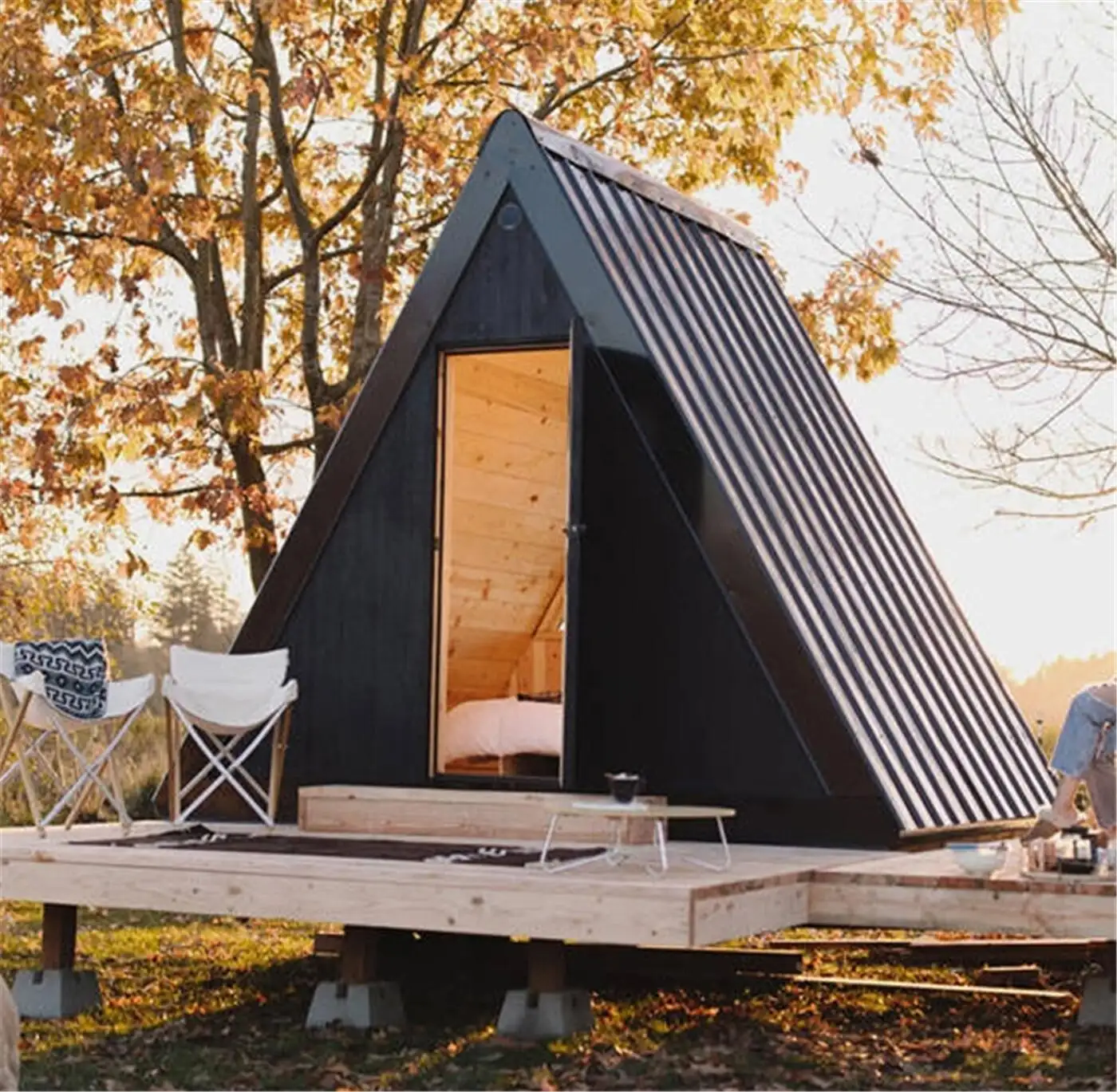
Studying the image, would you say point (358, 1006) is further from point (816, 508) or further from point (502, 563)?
point (502, 563)

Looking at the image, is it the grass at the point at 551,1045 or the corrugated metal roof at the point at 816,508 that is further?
the corrugated metal roof at the point at 816,508

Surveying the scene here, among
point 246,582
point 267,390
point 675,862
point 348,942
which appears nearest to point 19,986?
point 348,942

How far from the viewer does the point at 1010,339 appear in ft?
32.1

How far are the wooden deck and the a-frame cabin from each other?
66 cm

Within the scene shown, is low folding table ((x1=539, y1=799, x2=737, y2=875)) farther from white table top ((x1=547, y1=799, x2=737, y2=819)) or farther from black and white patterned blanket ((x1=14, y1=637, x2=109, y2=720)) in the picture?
black and white patterned blanket ((x1=14, y1=637, x2=109, y2=720))

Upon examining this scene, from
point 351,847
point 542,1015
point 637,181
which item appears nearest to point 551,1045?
point 542,1015

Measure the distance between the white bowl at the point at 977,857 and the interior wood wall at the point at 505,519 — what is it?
2879 mm

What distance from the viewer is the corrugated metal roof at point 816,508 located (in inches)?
314

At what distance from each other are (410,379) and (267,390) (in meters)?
3.17

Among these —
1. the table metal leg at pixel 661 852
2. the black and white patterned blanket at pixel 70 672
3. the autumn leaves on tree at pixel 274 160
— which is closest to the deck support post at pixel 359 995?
the table metal leg at pixel 661 852

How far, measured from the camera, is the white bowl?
6.78 meters

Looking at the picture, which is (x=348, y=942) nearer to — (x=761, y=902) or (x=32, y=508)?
(x=761, y=902)

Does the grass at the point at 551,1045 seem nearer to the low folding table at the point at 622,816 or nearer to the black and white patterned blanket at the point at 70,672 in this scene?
the low folding table at the point at 622,816

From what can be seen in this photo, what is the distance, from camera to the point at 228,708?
8359mm
